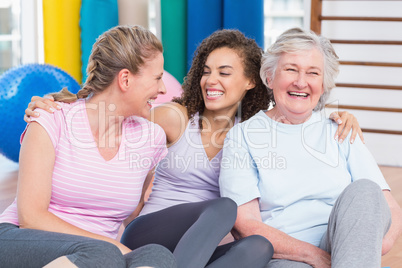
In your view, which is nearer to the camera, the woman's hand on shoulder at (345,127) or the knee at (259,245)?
the knee at (259,245)

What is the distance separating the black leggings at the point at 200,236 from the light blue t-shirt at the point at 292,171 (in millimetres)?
124

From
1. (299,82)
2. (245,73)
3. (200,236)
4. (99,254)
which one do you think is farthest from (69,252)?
(245,73)

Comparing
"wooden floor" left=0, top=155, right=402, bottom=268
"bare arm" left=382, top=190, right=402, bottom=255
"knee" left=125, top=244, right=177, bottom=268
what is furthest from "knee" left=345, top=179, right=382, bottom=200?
"wooden floor" left=0, top=155, right=402, bottom=268

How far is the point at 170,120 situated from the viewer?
190 cm

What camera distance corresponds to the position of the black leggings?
1.47 m

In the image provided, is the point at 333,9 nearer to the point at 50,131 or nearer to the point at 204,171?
the point at 204,171

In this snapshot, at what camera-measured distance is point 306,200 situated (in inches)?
68.8

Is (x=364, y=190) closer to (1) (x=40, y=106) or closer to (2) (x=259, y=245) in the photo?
(2) (x=259, y=245)

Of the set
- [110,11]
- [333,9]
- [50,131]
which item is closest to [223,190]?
[50,131]

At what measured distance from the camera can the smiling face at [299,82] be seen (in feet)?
5.83

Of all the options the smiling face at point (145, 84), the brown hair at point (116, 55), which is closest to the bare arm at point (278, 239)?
the smiling face at point (145, 84)

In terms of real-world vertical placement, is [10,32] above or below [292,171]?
above

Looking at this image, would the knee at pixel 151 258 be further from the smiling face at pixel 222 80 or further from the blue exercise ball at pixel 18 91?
the blue exercise ball at pixel 18 91

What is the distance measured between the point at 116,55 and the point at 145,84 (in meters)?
0.12
